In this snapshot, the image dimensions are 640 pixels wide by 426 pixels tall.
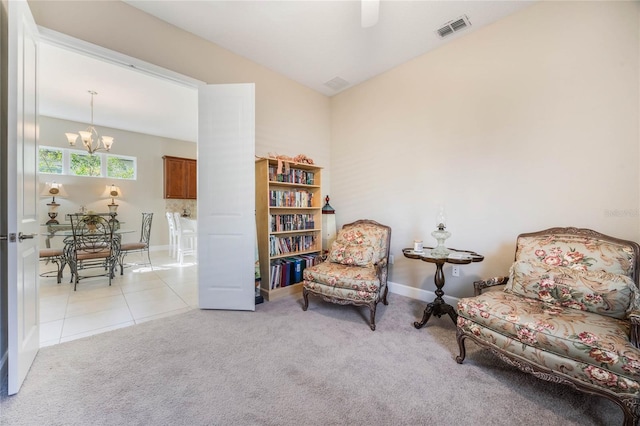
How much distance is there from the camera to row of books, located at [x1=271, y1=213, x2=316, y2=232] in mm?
3133

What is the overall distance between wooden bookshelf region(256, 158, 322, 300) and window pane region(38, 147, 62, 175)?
507 centimetres

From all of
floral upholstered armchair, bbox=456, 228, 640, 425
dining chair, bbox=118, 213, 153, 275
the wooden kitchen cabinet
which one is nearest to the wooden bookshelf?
floral upholstered armchair, bbox=456, 228, 640, 425

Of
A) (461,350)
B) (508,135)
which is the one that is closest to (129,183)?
(461,350)

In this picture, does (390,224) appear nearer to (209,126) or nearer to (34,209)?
(209,126)

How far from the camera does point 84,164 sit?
551 cm

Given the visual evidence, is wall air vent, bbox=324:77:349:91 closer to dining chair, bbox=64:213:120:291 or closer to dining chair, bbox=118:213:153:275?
dining chair, bbox=64:213:120:291

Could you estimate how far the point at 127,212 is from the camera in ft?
19.6

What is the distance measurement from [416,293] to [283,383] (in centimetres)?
200

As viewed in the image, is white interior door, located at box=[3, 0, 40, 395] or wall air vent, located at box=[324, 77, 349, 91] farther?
wall air vent, located at box=[324, 77, 349, 91]

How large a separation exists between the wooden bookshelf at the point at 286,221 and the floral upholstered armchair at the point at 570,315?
77.6 inches

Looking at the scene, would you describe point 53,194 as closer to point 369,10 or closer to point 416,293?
point 369,10

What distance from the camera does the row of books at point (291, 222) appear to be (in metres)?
3.13

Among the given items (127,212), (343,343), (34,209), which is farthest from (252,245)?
(127,212)

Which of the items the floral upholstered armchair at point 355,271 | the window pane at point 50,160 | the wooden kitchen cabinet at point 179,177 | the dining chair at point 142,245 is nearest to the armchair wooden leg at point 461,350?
the floral upholstered armchair at point 355,271
